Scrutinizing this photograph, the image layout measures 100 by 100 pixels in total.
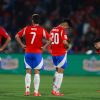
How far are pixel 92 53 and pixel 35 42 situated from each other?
1068 centimetres

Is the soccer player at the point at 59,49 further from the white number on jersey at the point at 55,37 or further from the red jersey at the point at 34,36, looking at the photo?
the red jersey at the point at 34,36

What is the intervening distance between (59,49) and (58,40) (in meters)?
0.27

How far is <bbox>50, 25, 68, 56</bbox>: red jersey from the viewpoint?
15.9 meters

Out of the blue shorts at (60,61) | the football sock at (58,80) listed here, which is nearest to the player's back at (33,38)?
the blue shorts at (60,61)

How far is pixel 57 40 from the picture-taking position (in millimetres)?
16000

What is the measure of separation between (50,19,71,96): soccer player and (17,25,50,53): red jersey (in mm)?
842

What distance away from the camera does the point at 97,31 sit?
2775cm

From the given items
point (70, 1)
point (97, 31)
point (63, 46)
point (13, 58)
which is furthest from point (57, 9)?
point (63, 46)

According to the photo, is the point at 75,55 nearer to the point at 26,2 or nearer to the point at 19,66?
the point at 19,66

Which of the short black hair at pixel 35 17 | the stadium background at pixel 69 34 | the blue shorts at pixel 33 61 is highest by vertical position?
the short black hair at pixel 35 17

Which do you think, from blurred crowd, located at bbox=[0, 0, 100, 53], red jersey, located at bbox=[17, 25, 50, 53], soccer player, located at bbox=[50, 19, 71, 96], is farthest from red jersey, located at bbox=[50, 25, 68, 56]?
blurred crowd, located at bbox=[0, 0, 100, 53]

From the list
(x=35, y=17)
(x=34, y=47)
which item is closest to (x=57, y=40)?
(x=34, y=47)

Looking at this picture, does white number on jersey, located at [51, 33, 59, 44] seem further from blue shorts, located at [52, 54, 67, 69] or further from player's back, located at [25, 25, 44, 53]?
player's back, located at [25, 25, 44, 53]

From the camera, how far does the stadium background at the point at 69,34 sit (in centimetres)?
2511
